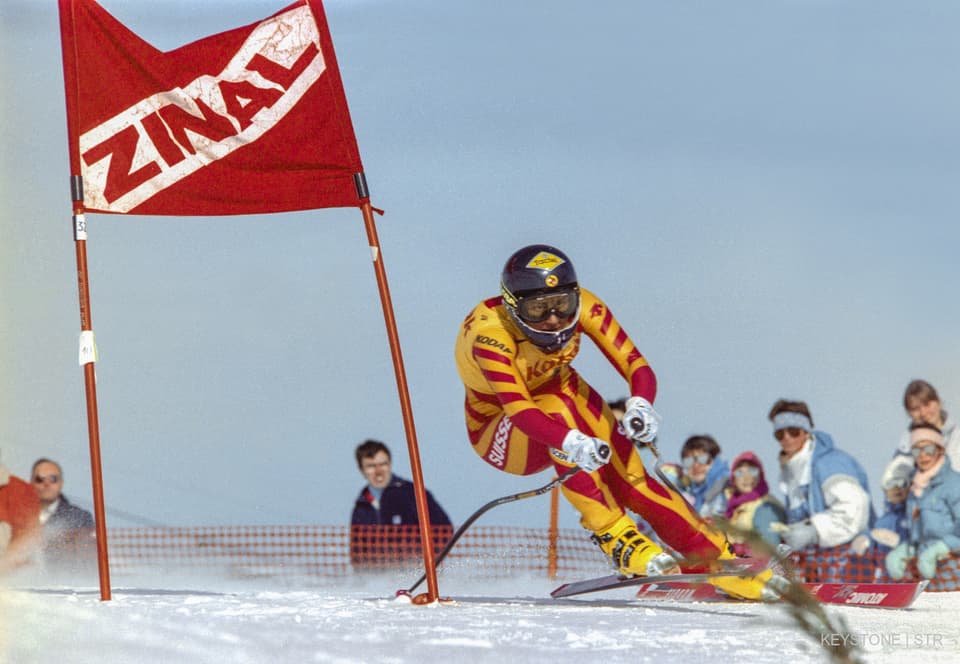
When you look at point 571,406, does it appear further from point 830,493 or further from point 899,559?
point 899,559

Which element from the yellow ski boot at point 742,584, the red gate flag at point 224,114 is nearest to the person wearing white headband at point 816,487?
the yellow ski boot at point 742,584

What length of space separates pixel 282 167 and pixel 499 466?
6.91 feet

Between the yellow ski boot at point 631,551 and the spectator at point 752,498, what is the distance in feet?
7.41

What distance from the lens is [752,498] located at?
8.61m

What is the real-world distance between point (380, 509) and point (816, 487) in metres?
3.54

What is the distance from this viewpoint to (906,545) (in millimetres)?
7766

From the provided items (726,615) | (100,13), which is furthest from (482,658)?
(100,13)

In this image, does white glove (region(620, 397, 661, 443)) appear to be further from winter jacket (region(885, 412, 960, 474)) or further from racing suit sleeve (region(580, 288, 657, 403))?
winter jacket (region(885, 412, 960, 474))

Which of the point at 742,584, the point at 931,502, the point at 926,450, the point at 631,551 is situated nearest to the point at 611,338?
the point at 631,551

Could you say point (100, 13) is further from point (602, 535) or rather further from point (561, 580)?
point (561, 580)

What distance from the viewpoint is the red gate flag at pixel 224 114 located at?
22.3 ft

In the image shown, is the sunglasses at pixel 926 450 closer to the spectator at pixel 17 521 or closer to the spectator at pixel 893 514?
the spectator at pixel 893 514

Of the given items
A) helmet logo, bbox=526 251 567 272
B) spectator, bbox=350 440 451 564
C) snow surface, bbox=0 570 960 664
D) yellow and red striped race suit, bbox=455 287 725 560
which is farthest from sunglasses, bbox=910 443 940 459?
spectator, bbox=350 440 451 564

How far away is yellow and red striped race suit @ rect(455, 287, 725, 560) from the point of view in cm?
623
